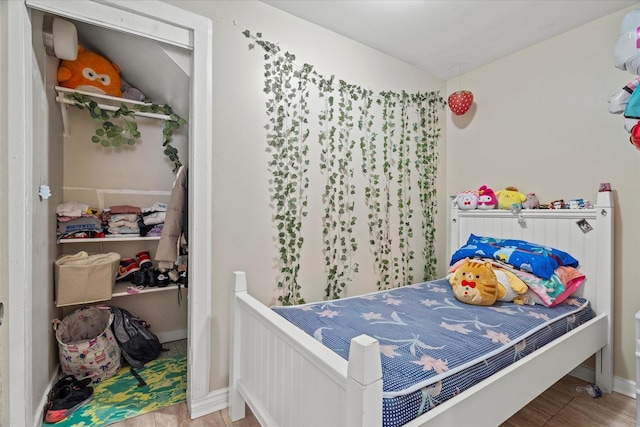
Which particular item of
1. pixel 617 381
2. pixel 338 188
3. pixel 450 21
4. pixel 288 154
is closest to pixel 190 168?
pixel 288 154

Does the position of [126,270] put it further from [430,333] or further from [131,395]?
[430,333]

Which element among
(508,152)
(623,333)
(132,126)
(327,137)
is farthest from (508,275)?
(132,126)

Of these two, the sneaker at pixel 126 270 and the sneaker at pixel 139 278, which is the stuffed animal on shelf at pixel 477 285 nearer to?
the sneaker at pixel 139 278

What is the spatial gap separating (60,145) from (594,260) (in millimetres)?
3788

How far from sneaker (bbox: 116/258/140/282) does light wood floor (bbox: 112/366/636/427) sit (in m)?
1.14

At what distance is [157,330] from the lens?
2734mm

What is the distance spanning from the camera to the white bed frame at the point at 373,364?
90 cm

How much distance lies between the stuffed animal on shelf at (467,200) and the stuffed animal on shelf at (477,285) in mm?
811

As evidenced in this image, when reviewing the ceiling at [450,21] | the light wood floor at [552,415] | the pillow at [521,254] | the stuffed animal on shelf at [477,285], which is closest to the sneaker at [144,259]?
the light wood floor at [552,415]

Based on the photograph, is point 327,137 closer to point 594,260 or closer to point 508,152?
point 508,152

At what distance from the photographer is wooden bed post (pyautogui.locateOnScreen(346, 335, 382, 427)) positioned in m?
0.84

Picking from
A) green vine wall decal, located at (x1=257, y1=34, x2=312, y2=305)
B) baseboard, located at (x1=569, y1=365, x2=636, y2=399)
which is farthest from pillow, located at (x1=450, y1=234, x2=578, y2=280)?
green vine wall decal, located at (x1=257, y1=34, x2=312, y2=305)

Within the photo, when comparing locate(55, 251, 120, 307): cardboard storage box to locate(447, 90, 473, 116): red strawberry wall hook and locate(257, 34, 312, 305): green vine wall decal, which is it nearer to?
locate(257, 34, 312, 305): green vine wall decal

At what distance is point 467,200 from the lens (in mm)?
2699
